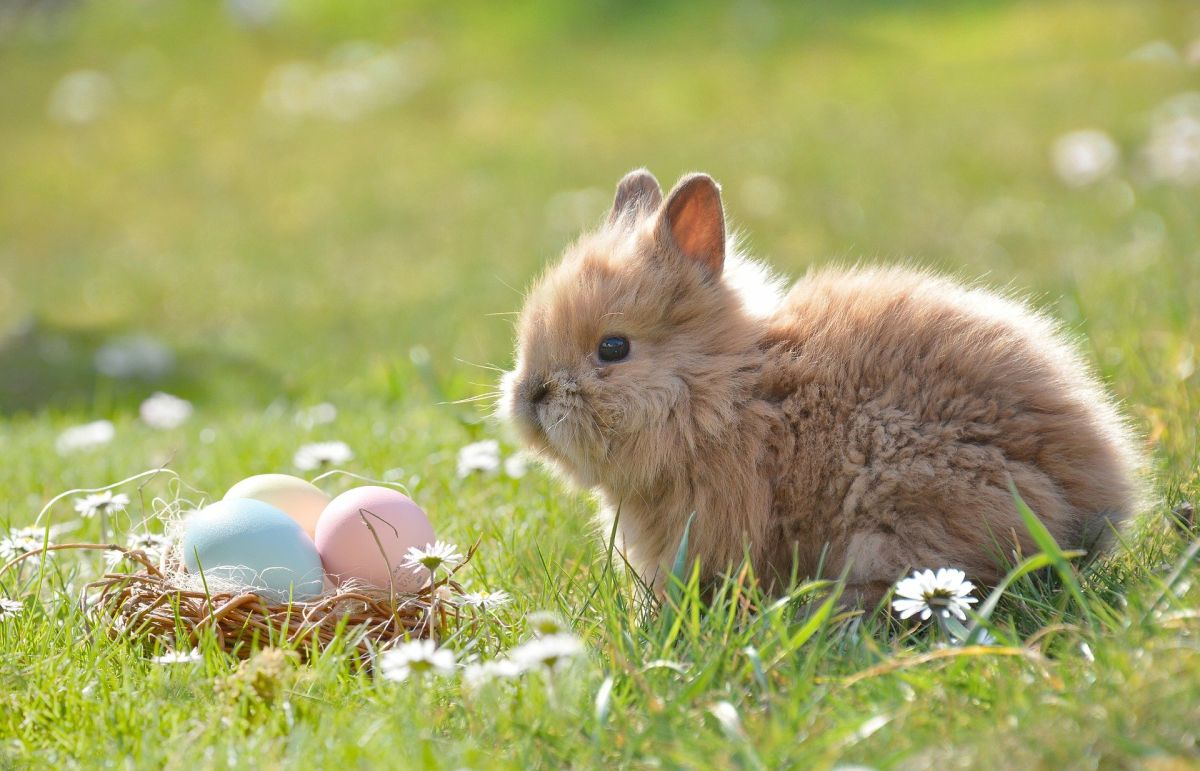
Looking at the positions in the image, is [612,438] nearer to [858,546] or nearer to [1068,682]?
[858,546]

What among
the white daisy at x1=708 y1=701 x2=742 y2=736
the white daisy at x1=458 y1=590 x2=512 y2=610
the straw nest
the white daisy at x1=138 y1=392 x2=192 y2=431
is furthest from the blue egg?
the white daisy at x1=138 y1=392 x2=192 y2=431

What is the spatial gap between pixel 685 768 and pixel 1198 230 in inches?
210

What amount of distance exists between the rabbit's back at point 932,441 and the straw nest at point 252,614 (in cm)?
81

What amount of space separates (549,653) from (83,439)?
10.1 feet

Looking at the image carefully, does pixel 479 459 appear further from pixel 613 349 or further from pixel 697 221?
Answer: pixel 697 221

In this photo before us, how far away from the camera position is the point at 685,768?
1848mm

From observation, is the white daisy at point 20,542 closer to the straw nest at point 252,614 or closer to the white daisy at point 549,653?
the straw nest at point 252,614

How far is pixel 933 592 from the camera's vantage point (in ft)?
7.53

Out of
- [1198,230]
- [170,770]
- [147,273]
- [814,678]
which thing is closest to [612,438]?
[814,678]

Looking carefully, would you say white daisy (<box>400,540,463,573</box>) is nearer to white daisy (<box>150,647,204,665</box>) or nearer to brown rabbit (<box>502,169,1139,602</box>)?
brown rabbit (<box>502,169,1139,602</box>)

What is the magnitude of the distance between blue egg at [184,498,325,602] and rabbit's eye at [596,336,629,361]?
82 centimetres

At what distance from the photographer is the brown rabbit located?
2.51 metres

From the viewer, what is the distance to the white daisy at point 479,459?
11.2 ft

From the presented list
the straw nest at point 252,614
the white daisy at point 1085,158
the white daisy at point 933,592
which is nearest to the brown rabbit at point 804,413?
the white daisy at point 933,592
